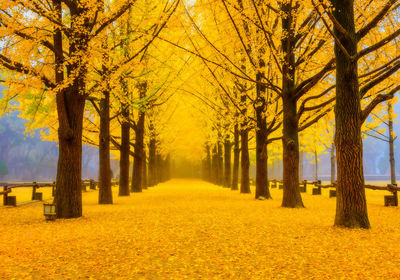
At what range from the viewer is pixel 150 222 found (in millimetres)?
9992

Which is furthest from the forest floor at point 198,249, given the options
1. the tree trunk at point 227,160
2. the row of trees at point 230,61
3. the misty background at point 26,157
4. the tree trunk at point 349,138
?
the misty background at point 26,157

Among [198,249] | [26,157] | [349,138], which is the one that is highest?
[26,157]

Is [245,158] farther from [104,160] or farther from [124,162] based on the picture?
[104,160]

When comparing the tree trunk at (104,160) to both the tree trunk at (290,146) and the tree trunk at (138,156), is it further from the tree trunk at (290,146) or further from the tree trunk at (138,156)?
the tree trunk at (290,146)

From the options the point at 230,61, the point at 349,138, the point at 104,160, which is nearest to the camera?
the point at 349,138

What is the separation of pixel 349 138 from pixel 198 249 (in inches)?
181

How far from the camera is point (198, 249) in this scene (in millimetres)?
6637

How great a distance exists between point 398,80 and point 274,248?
8.76m

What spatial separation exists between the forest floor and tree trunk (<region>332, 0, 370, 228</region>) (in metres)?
0.48

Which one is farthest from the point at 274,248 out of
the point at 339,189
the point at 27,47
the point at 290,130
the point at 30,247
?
the point at 27,47

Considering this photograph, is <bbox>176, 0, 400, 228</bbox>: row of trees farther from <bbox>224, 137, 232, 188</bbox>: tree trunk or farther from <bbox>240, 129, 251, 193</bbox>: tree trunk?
<bbox>224, 137, 232, 188</bbox>: tree trunk

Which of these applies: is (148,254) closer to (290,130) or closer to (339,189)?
(339,189)

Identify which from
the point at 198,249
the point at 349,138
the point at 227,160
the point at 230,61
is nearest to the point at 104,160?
the point at 230,61

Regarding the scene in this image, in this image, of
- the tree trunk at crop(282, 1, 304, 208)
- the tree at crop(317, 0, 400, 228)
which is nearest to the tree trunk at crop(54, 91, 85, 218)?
the tree trunk at crop(282, 1, 304, 208)
